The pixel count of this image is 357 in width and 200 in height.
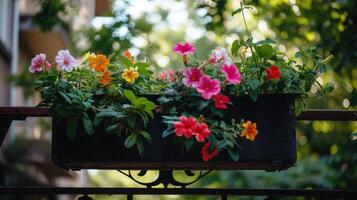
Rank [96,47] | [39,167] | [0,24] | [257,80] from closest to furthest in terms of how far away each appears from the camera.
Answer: [257,80], [96,47], [0,24], [39,167]

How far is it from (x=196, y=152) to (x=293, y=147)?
11.3 inches

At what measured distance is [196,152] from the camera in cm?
186

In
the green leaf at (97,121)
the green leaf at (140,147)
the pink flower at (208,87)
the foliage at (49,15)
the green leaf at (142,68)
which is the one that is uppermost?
the foliage at (49,15)

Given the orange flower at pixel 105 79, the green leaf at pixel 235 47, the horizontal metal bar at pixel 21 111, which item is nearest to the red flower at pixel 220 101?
the green leaf at pixel 235 47

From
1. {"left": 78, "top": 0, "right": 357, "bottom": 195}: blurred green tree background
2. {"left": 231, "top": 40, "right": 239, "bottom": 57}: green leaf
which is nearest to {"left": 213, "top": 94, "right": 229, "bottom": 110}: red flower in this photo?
{"left": 231, "top": 40, "right": 239, "bottom": 57}: green leaf

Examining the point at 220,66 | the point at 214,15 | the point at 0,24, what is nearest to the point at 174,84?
the point at 220,66

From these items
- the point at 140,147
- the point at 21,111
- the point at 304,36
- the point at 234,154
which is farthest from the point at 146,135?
the point at 304,36

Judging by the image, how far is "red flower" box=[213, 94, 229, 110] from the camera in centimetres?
185

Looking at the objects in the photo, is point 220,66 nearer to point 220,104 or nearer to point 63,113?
point 220,104

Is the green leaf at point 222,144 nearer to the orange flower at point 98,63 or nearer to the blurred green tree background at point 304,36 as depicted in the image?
the orange flower at point 98,63

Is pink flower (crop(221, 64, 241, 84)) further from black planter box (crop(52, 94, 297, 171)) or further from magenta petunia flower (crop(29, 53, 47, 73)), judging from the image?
magenta petunia flower (crop(29, 53, 47, 73))

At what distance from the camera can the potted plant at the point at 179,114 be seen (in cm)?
184

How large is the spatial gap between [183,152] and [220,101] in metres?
0.18

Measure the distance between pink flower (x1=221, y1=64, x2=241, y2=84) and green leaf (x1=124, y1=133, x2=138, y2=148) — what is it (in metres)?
0.31
